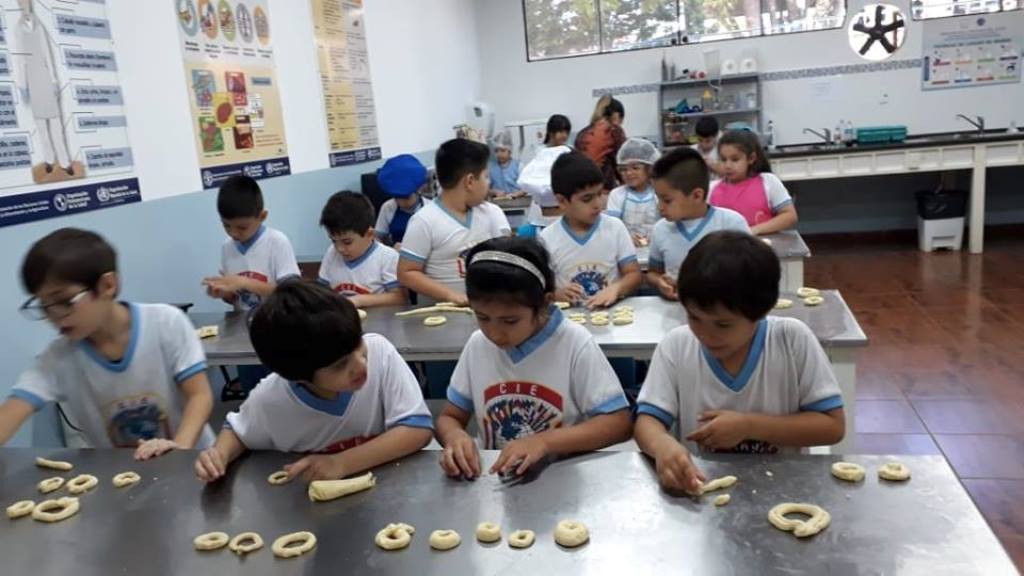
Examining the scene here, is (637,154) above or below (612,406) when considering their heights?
above

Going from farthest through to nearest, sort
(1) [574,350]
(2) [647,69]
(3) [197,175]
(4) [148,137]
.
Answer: (2) [647,69] → (3) [197,175] → (4) [148,137] → (1) [574,350]

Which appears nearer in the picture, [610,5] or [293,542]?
[293,542]

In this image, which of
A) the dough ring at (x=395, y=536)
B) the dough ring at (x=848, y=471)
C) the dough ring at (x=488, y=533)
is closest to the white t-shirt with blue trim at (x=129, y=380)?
the dough ring at (x=395, y=536)

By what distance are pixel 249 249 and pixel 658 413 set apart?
2.15m

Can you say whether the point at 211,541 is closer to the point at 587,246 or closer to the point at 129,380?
the point at 129,380

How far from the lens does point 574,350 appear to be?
1.61 m

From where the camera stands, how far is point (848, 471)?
3.93 feet

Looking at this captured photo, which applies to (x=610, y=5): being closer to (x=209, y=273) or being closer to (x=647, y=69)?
(x=647, y=69)

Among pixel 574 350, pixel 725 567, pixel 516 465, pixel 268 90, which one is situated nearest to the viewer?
pixel 725 567

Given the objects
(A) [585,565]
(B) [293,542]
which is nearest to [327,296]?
(B) [293,542]

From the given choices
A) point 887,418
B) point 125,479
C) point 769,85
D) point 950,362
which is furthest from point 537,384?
point 769,85

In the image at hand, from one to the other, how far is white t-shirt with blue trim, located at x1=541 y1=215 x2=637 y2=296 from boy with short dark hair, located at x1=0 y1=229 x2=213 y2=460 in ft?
4.53

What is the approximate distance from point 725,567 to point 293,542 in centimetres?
67

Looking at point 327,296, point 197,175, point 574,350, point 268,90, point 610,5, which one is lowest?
point 574,350
